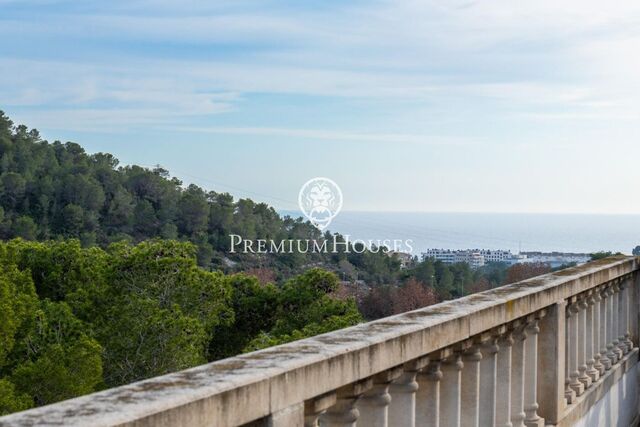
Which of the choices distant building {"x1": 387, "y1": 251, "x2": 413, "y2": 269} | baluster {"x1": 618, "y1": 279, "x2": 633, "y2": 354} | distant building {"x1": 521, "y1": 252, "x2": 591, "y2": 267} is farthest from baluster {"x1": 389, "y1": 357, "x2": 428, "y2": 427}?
distant building {"x1": 387, "y1": 251, "x2": 413, "y2": 269}

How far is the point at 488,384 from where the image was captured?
419 centimetres

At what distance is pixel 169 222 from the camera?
98688 millimetres

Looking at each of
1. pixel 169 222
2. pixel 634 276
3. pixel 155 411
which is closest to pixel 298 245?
pixel 169 222

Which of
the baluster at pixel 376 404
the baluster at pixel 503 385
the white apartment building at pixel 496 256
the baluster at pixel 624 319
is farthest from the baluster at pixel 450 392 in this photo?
the white apartment building at pixel 496 256

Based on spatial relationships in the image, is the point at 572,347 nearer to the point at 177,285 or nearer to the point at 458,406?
the point at 458,406

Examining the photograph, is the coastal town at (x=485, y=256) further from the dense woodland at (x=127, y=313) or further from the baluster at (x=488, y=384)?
the baluster at (x=488, y=384)

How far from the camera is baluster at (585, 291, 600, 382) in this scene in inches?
266

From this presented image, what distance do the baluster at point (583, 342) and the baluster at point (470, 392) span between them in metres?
2.74

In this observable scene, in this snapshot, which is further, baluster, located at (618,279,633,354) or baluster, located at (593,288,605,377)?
baluster, located at (618,279,633,354)

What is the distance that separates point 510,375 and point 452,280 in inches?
3783

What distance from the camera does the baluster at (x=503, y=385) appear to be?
4.49 m

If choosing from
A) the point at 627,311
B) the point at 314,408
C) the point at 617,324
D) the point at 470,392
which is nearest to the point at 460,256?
the point at 627,311

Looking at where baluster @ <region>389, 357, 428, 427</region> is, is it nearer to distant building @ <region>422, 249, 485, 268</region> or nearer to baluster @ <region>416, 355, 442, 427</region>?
baluster @ <region>416, 355, 442, 427</region>

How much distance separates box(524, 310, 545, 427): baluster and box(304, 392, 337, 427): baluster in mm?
2596
